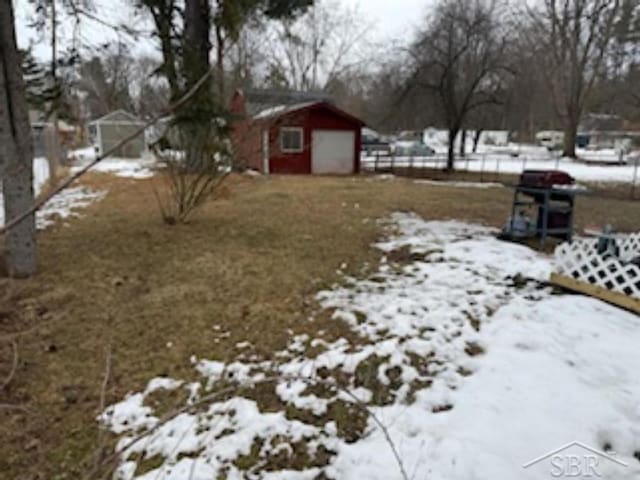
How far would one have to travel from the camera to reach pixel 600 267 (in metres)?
3.99

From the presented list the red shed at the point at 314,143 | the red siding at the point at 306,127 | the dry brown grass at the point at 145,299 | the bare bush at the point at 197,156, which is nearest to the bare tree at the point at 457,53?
the red siding at the point at 306,127

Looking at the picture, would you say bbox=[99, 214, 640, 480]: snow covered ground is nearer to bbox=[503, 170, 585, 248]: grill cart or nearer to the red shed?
bbox=[503, 170, 585, 248]: grill cart

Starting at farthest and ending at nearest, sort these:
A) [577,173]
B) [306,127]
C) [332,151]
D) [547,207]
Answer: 1. [577,173]
2. [332,151]
3. [306,127]
4. [547,207]

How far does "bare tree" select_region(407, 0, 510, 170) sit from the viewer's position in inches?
690

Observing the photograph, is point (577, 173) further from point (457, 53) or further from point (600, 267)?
point (600, 267)

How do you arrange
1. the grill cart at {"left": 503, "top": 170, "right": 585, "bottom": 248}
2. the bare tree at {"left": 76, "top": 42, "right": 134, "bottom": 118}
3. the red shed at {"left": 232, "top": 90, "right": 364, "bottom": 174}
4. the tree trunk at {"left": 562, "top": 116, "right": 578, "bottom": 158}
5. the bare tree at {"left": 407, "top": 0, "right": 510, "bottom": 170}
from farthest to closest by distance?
the tree trunk at {"left": 562, "top": 116, "right": 578, "bottom": 158} → the bare tree at {"left": 407, "top": 0, "right": 510, "bottom": 170} → the red shed at {"left": 232, "top": 90, "right": 364, "bottom": 174} → the grill cart at {"left": 503, "top": 170, "right": 585, "bottom": 248} → the bare tree at {"left": 76, "top": 42, "right": 134, "bottom": 118}

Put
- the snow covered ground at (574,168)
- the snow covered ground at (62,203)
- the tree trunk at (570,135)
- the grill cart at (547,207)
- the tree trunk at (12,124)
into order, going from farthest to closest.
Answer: the tree trunk at (570,135) → the snow covered ground at (574,168) → the snow covered ground at (62,203) → the grill cart at (547,207) → the tree trunk at (12,124)

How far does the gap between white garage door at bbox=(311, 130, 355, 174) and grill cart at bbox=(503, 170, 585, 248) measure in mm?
11536

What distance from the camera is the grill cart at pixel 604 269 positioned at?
12.4 ft

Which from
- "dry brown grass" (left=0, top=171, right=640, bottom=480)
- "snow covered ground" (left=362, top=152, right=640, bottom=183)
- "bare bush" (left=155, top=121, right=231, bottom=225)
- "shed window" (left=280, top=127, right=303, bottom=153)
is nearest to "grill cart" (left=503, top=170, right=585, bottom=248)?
"dry brown grass" (left=0, top=171, right=640, bottom=480)

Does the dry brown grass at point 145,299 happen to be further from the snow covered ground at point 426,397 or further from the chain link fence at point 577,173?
the chain link fence at point 577,173

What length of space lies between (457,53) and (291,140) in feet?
→ 23.7

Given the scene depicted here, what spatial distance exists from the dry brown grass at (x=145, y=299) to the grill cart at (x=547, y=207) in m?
1.61

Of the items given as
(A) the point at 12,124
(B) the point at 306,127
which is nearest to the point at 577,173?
(B) the point at 306,127
